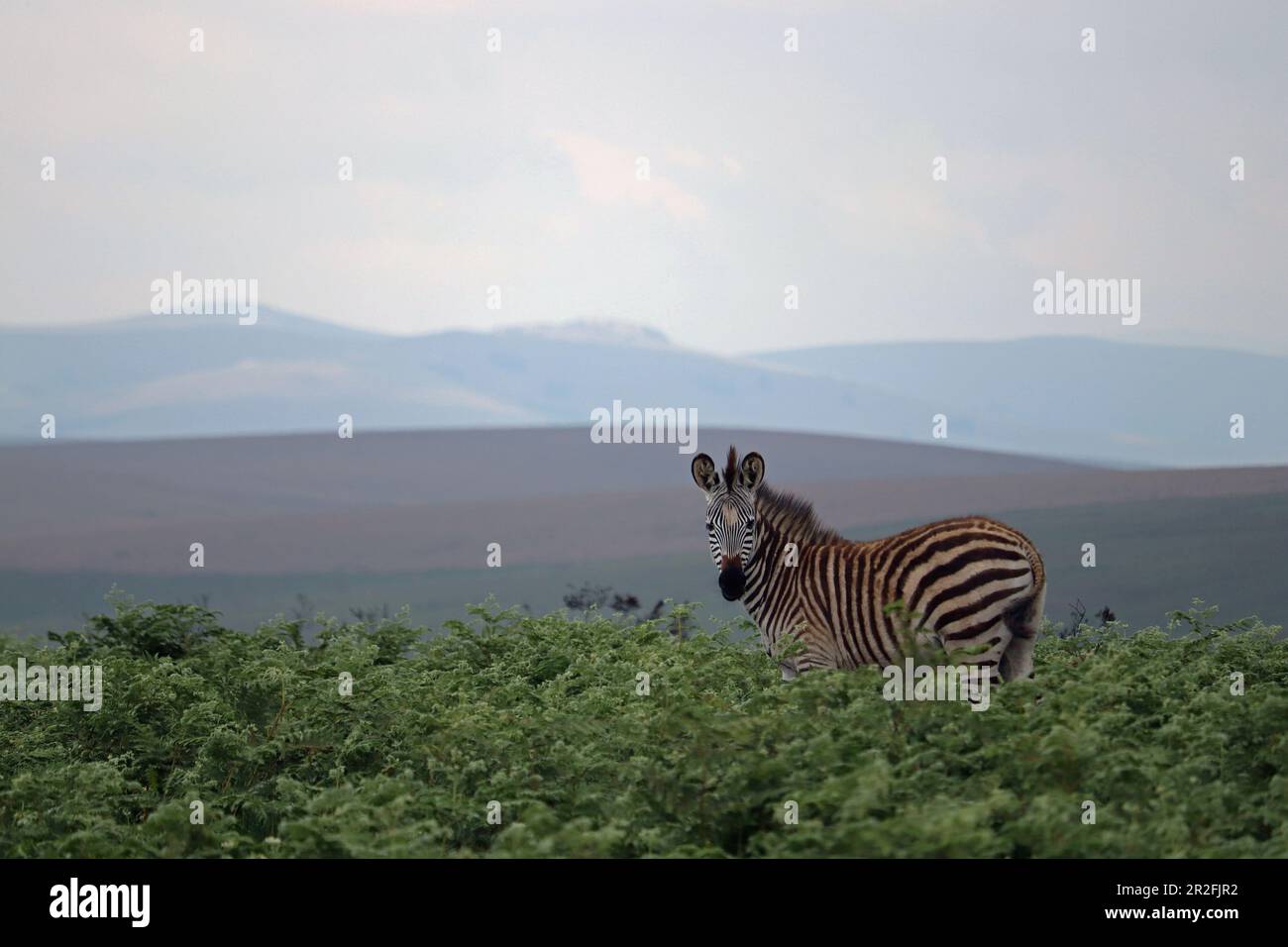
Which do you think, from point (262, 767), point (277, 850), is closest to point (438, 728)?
point (262, 767)

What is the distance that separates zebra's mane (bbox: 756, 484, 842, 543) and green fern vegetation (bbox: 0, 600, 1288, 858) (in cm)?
139

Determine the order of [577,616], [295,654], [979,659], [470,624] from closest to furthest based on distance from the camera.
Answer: [979,659] → [295,654] → [470,624] → [577,616]

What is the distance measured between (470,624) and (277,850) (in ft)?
24.3

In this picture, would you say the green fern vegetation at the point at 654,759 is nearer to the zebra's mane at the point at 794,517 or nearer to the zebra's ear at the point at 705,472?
the zebra's mane at the point at 794,517

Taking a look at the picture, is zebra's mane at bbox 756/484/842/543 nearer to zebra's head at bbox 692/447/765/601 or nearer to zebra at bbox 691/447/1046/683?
zebra at bbox 691/447/1046/683

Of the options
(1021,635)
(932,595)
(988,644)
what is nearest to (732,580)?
(932,595)

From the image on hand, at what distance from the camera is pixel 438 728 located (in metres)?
10.6

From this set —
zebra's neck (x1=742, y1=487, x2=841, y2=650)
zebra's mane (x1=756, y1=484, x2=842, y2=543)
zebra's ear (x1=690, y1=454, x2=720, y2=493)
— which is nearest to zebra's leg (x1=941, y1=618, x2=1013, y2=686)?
zebra's neck (x1=742, y1=487, x2=841, y2=650)

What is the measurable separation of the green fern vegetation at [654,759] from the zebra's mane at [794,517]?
1.39 meters

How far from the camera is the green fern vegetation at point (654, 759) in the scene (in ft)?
23.7

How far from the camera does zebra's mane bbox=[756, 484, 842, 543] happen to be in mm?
11445

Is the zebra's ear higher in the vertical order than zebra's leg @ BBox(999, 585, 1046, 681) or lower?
higher

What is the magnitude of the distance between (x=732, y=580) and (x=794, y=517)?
2.74ft
